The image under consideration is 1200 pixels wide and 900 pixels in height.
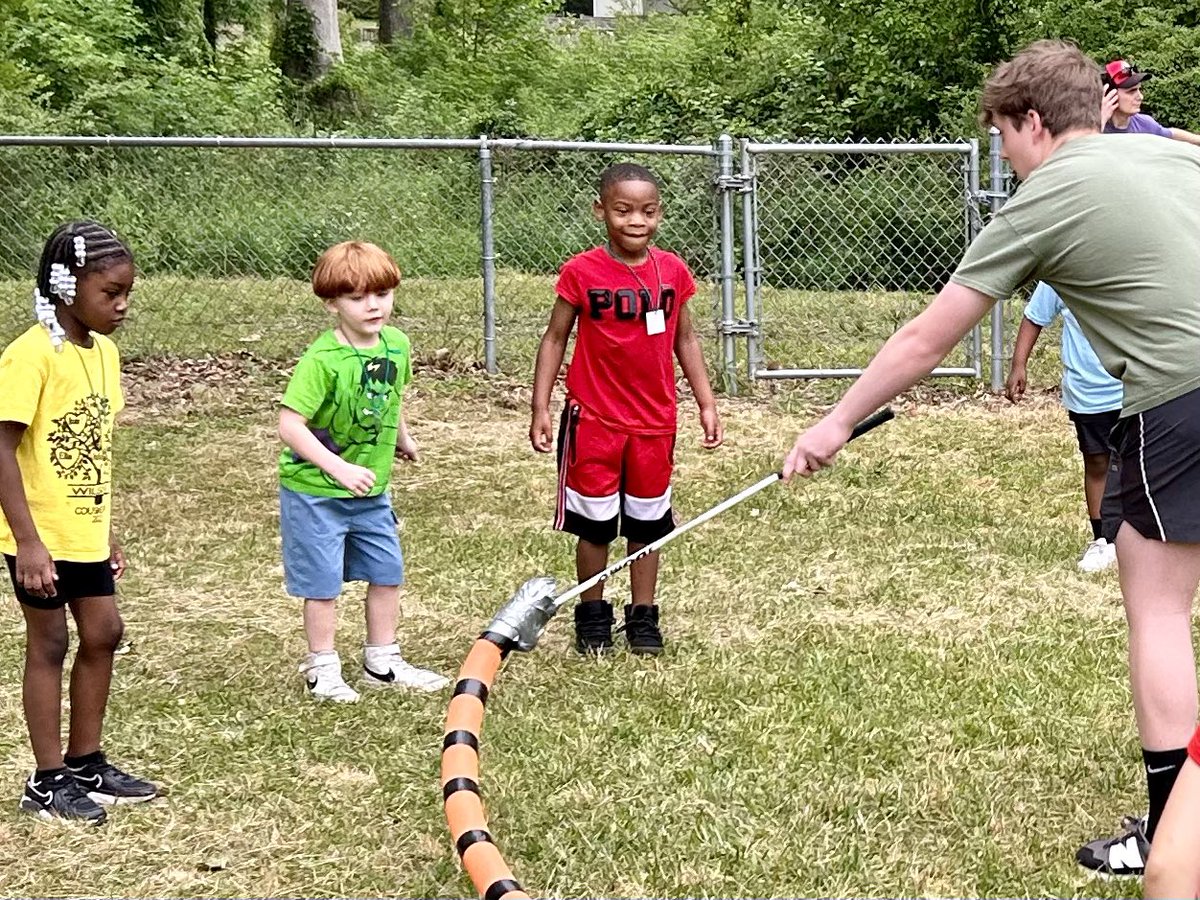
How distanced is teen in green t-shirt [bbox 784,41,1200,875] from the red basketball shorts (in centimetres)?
175

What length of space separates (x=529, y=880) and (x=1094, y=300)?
1752 millimetres

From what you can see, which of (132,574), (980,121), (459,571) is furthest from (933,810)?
(132,574)

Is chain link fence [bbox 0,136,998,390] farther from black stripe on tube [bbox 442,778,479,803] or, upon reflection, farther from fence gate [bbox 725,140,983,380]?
black stripe on tube [bbox 442,778,479,803]

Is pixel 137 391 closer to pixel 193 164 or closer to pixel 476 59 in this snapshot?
pixel 193 164

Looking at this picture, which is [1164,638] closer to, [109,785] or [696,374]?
[696,374]

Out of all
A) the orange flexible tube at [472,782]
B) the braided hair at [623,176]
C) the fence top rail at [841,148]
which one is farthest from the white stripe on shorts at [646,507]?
the fence top rail at [841,148]

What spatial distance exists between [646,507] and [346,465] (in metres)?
1.13

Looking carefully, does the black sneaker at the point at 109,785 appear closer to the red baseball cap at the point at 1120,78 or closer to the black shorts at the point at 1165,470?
the black shorts at the point at 1165,470

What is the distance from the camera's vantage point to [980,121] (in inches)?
134

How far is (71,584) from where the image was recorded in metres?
3.71

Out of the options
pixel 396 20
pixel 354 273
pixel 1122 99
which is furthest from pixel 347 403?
pixel 396 20

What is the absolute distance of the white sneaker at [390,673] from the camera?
474 cm

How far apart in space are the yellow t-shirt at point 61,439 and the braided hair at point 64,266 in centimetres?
4

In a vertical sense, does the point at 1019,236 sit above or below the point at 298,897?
above
